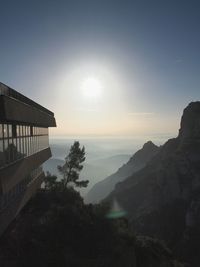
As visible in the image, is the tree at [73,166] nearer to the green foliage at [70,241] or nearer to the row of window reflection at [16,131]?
the green foliage at [70,241]

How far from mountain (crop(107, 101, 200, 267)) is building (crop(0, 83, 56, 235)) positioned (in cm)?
6734

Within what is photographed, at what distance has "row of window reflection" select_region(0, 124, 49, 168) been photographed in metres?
23.1

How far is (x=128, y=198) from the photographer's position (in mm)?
148625

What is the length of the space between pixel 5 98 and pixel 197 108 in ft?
451

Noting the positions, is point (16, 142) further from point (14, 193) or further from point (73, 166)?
point (73, 166)

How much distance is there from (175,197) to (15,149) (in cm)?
10694

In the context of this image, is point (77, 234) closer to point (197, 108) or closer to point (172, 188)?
point (172, 188)

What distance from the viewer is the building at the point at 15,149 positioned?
2292cm

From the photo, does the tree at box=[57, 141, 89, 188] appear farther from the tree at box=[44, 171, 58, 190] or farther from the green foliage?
the green foliage

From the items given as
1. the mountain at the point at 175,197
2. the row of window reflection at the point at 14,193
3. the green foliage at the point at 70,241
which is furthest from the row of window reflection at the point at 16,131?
the mountain at the point at 175,197

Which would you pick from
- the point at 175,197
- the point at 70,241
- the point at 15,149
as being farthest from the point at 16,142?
the point at 175,197

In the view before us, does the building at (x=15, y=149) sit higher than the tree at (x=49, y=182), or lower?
higher

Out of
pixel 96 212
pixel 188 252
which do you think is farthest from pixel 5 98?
pixel 188 252

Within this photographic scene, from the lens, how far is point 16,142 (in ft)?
90.3
